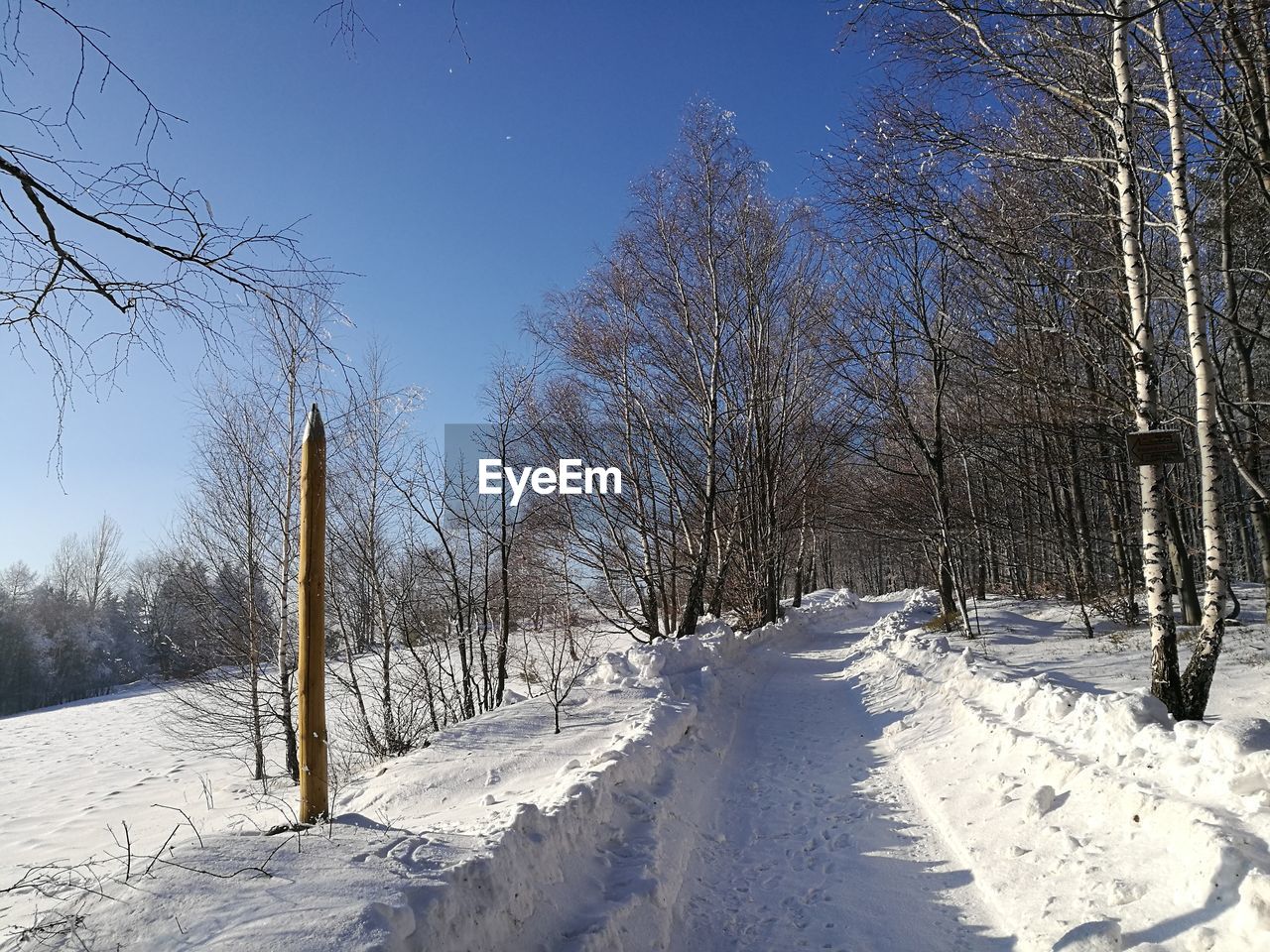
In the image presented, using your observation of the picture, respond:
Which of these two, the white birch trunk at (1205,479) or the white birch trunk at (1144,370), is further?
the white birch trunk at (1144,370)

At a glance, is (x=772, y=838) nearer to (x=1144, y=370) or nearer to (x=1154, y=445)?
(x=1154, y=445)

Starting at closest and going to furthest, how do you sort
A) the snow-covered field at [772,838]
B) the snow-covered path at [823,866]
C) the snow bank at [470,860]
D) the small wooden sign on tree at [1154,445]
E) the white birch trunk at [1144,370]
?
the snow bank at [470,860], the snow-covered field at [772,838], the snow-covered path at [823,866], the small wooden sign on tree at [1154,445], the white birch trunk at [1144,370]

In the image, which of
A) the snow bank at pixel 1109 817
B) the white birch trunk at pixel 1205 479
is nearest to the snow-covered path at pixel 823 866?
the snow bank at pixel 1109 817

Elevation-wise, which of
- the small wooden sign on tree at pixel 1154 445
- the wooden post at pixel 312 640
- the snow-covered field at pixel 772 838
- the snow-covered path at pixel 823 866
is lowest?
the snow-covered path at pixel 823 866

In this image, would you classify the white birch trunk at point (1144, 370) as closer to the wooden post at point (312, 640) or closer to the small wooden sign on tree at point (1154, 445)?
the small wooden sign on tree at point (1154, 445)

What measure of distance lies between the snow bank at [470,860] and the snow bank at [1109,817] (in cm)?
200

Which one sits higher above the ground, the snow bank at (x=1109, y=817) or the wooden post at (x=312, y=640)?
the wooden post at (x=312, y=640)

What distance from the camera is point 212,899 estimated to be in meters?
2.56

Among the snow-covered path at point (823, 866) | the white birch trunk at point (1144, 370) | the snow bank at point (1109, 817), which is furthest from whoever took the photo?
the white birch trunk at point (1144, 370)

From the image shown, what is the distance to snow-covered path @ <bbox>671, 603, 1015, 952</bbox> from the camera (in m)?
3.81

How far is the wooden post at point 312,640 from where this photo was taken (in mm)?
3553

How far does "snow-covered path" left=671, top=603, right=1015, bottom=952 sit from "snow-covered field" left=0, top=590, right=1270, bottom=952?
22mm

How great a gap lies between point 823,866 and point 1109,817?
1730 mm

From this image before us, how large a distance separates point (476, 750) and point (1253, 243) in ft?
43.7
